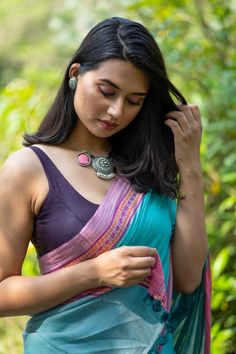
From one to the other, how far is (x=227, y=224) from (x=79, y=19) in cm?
260

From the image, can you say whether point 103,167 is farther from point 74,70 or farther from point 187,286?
point 187,286

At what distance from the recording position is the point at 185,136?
2.28 m

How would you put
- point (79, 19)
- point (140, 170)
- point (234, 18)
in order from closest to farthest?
point (140, 170) < point (234, 18) < point (79, 19)

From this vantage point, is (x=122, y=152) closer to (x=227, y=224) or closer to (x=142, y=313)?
(x=142, y=313)

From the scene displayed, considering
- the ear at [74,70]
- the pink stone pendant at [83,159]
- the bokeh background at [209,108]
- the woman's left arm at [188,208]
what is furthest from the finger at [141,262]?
the bokeh background at [209,108]

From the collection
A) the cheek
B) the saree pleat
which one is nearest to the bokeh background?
the saree pleat

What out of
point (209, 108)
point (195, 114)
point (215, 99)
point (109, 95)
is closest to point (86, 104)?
point (109, 95)

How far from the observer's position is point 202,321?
239cm

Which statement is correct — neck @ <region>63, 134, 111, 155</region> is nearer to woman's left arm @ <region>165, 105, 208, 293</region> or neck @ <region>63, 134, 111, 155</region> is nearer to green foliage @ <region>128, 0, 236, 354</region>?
woman's left arm @ <region>165, 105, 208, 293</region>

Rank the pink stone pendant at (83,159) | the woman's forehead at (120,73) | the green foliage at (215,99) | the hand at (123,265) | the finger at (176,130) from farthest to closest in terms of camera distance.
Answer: the green foliage at (215,99) < the finger at (176,130) < the pink stone pendant at (83,159) < the woman's forehead at (120,73) < the hand at (123,265)

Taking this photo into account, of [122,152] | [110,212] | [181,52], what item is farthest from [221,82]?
[110,212]

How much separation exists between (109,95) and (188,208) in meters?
0.43

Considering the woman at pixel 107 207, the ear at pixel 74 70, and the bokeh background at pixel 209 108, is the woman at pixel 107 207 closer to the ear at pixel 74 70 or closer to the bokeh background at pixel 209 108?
the ear at pixel 74 70

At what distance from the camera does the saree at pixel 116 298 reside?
2.04 metres
